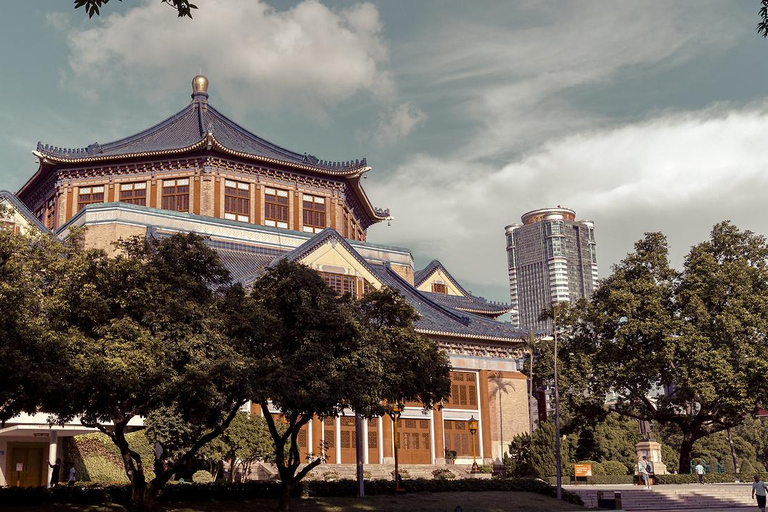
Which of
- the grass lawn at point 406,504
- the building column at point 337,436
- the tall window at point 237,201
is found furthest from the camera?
the tall window at point 237,201

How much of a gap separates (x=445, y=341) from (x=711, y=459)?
140 ft

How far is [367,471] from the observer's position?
42.0m

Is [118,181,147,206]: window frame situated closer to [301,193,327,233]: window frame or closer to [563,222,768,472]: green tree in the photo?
[301,193,327,233]: window frame

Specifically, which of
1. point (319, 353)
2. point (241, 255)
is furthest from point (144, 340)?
point (241, 255)

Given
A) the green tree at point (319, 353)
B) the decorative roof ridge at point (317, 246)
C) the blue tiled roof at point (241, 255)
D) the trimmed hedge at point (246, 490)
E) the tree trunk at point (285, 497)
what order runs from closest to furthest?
the green tree at point (319, 353), the trimmed hedge at point (246, 490), the tree trunk at point (285, 497), the decorative roof ridge at point (317, 246), the blue tiled roof at point (241, 255)

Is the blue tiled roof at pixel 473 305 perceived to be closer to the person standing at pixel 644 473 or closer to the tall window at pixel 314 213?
the tall window at pixel 314 213

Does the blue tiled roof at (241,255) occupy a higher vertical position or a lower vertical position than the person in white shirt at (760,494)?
higher

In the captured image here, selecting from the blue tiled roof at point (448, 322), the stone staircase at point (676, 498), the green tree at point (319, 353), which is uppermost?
the blue tiled roof at point (448, 322)

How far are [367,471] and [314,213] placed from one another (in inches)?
787

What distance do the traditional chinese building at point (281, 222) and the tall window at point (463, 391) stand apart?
6cm

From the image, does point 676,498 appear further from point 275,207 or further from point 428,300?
point 275,207

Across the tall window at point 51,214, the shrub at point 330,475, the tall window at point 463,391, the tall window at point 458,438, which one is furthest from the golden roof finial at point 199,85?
the shrub at point 330,475

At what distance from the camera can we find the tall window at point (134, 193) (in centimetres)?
5231

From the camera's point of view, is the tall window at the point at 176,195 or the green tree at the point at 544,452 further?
the tall window at the point at 176,195
